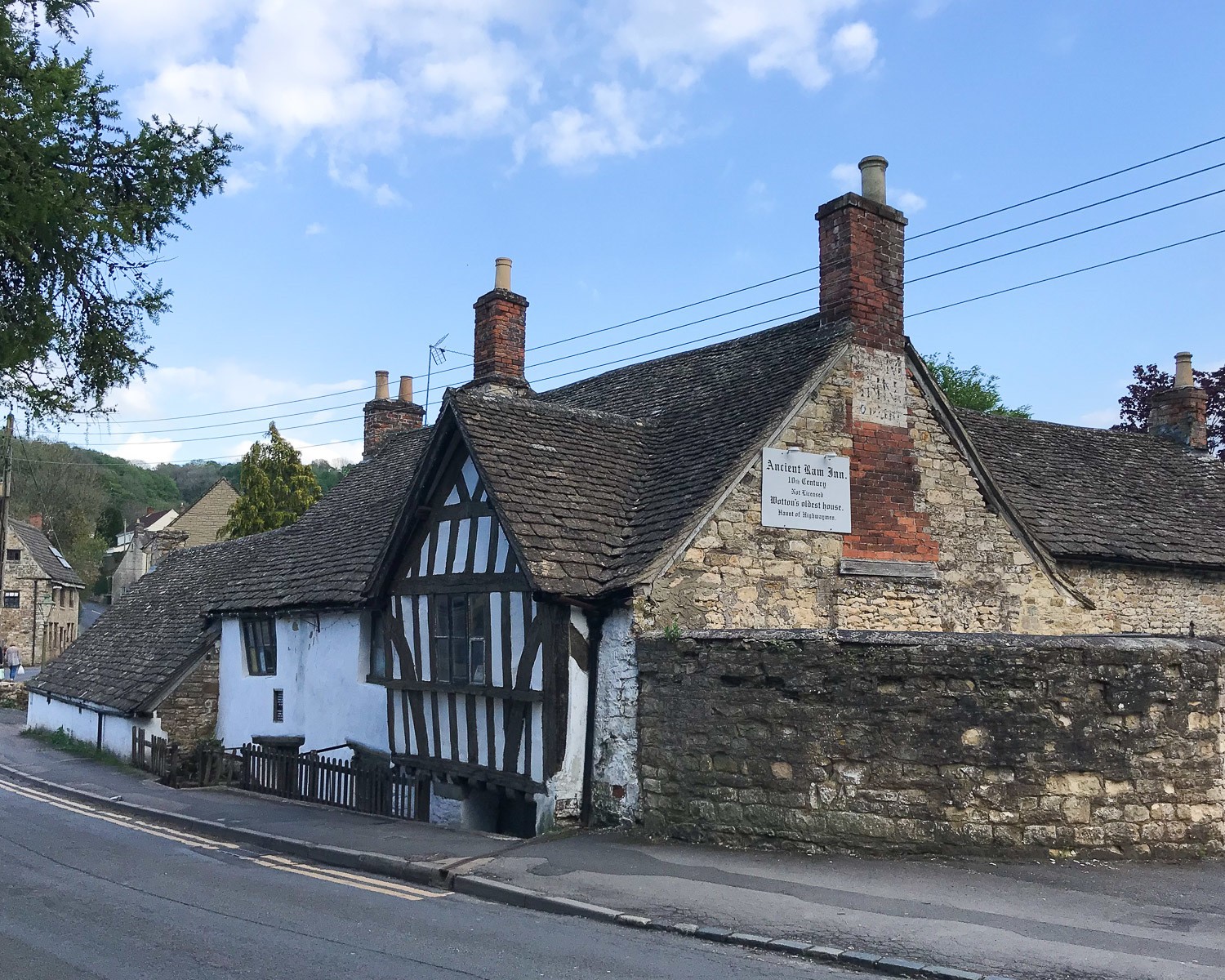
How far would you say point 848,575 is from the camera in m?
13.3

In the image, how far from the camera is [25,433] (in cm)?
1043

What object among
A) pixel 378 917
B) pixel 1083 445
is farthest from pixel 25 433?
pixel 1083 445

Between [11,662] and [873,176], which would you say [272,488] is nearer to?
[11,662]

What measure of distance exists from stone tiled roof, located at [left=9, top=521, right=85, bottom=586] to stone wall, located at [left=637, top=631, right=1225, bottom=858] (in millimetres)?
57072

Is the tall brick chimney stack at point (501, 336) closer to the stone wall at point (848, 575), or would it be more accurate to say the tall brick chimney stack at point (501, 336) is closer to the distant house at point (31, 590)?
the stone wall at point (848, 575)

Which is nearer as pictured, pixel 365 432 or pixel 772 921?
pixel 772 921

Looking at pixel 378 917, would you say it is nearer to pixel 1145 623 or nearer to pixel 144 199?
pixel 144 199

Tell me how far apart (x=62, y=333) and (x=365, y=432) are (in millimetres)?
17043

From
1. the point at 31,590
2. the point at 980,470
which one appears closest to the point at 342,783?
the point at 980,470

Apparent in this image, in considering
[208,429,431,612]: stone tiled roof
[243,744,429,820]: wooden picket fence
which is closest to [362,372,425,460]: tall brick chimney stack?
[208,429,431,612]: stone tiled roof

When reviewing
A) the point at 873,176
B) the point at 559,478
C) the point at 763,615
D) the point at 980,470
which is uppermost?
the point at 873,176

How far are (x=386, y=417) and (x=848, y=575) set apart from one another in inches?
658

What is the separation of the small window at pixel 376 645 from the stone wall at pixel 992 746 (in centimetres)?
810

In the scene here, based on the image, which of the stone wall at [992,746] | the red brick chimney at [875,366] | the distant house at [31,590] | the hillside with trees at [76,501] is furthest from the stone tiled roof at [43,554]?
the stone wall at [992,746]
